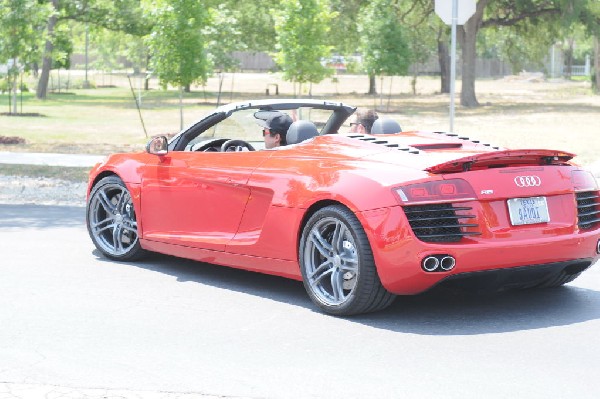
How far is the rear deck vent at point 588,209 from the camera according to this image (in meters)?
7.75

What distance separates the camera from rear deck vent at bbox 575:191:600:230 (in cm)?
775

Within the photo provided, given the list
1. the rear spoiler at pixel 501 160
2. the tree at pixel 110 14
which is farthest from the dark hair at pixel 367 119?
the tree at pixel 110 14

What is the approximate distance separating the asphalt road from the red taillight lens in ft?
2.59

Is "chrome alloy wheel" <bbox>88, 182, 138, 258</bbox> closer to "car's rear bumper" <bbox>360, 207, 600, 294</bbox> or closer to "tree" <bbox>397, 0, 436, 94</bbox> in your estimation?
"car's rear bumper" <bbox>360, 207, 600, 294</bbox>

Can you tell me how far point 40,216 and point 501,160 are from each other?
22.8 feet

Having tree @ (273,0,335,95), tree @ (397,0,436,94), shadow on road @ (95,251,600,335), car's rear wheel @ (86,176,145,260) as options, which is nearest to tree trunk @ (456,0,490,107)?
tree @ (397,0,436,94)

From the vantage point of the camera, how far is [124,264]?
31.6ft

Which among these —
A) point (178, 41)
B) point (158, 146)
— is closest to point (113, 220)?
point (158, 146)

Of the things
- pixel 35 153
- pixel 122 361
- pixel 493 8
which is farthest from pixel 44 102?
pixel 122 361

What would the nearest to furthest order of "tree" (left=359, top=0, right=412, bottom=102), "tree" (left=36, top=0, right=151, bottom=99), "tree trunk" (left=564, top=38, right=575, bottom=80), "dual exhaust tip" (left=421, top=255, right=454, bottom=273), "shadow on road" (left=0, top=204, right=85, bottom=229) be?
1. "dual exhaust tip" (left=421, top=255, right=454, bottom=273)
2. "shadow on road" (left=0, top=204, right=85, bottom=229)
3. "tree" (left=359, top=0, right=412, bottom=102)
4. "tree" (left=36, top=0, right=151, bottom=99)
5. "tree trunk" (left=564, top=38, right=575, bottom=80)

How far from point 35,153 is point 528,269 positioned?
53.7 ft

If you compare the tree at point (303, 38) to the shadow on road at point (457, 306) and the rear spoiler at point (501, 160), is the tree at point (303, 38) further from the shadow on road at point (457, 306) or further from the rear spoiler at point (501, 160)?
the rear spoiler at point (501, 160)

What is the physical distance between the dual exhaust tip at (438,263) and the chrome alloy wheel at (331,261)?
18.0 inches

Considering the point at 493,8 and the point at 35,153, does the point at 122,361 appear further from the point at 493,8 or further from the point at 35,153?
the point at 493,8
